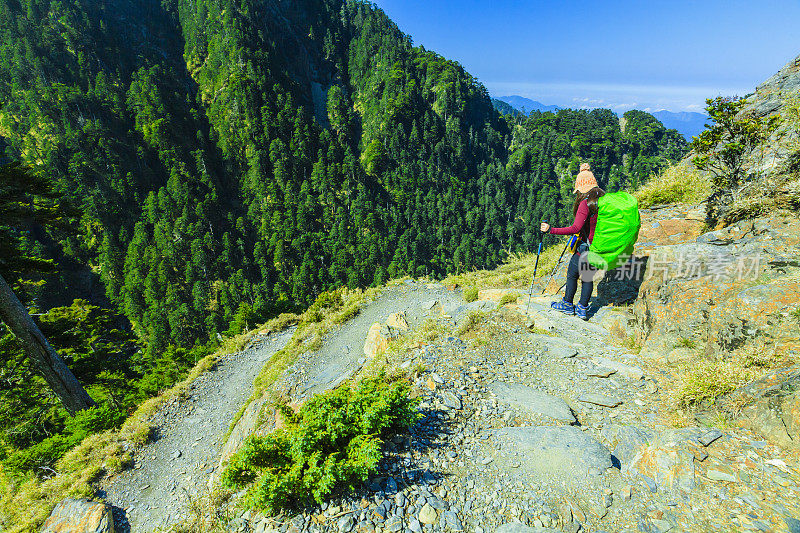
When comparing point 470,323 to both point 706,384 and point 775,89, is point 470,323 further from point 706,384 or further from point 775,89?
point 775,89

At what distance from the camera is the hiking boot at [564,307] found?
22.1 ft

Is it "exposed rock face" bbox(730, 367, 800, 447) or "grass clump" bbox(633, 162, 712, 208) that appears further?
"grass clump" bbox(633, 162, 712, 208)

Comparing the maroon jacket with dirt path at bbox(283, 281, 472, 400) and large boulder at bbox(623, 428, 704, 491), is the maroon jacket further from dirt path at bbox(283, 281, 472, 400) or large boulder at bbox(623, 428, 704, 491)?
large boulder at bbox(623, 428, 704, 491)

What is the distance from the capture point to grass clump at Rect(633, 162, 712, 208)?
27.0 feet

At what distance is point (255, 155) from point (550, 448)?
108 meters

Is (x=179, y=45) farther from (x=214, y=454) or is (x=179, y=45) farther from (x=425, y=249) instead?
(x=214, y=454)

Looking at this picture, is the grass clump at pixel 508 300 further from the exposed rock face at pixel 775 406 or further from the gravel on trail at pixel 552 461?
the exposed rock face at pixel 775 406

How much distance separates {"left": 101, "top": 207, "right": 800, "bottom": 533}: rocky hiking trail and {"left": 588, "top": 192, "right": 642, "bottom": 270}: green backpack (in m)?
0.92

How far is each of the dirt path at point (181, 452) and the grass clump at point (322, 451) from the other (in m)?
2.95

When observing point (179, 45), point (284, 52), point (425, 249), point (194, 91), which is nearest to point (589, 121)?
point (425, 249)

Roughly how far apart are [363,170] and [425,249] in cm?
3198

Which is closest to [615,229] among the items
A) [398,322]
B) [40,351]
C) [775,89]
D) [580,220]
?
[580,220]

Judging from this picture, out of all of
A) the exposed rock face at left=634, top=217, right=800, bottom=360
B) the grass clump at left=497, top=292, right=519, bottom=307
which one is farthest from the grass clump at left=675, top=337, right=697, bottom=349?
the grass clump at left=497, top=292, right=519, bottom=307

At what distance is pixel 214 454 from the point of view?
8.16m
